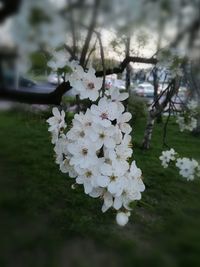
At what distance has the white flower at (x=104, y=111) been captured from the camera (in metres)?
1.27

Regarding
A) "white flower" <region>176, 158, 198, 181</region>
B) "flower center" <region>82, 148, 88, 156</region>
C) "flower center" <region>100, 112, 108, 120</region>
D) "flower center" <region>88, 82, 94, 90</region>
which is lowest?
"white flower" <region>176, 158, 198, 181</region>

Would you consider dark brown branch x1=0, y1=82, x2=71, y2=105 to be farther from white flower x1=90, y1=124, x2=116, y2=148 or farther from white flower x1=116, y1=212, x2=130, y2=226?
white flower x1=116, y1=212, x2=130, y2=226

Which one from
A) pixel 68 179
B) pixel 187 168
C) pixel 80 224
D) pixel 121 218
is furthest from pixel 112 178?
pixel 68 179

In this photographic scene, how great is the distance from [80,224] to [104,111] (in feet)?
6.02

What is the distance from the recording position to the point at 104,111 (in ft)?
4.23

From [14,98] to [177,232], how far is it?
215 cm

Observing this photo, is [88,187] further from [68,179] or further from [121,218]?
[68,179]

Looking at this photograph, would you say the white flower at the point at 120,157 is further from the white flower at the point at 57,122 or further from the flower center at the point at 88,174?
the white flower at the point at 57,122

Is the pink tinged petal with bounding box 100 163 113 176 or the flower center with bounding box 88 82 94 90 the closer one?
the pink tinged petal with bounding box 100 163 113 176

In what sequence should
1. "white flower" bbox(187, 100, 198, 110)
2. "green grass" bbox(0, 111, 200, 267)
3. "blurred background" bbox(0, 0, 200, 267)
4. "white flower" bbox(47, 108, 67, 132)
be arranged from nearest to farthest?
1. "blurred background" bbox(0, 0, 200, 267)
2. "white flower" bbox(47, 108, 67, 132)
3. "green grass" bbox(0, 111, 200, 267)
4. "white flower" bbox(187, 100, 198, 110)

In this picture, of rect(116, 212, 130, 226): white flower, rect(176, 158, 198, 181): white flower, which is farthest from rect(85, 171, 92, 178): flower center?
rect(176, 158, 198, 181): white flower

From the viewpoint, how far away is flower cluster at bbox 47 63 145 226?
125cm

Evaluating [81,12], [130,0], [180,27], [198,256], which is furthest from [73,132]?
[198,256]

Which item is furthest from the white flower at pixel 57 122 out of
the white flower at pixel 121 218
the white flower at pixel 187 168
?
the white flower at pixel 187 168
